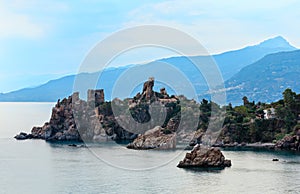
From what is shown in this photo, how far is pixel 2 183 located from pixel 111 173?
9537 mm

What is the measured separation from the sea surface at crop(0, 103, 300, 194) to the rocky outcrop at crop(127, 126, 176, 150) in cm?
312

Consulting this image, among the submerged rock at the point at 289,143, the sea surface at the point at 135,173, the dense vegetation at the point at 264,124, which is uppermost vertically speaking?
the dense vegetation at the point at 264,124

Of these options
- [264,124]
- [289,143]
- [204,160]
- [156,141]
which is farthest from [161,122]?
[204,160]

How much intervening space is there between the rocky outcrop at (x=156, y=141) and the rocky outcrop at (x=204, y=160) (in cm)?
1732

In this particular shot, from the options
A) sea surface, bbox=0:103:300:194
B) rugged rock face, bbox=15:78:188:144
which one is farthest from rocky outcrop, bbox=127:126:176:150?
rugged rock face, bbox=15:78:188:144

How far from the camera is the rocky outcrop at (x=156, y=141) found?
7156cm

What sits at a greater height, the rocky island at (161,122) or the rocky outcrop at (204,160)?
the rocky island at (161,122)

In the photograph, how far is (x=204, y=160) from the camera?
53.3m

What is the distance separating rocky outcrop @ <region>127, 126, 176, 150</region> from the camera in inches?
2817

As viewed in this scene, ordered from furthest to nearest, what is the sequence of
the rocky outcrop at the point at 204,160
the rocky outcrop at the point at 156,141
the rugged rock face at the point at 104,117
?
the rugged rock face at the point at 104,117
the rocky outcrop at the point at 156,141
the rocky outcrop at the point at 204,160

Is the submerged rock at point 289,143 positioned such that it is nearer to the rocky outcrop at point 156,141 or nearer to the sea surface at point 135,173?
the sea surface at point 135,173

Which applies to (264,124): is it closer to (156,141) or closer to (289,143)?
Answer: (289,143)

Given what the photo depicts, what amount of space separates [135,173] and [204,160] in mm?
7176

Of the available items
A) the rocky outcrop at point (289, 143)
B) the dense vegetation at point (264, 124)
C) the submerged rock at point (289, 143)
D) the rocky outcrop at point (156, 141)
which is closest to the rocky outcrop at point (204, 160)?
the rocky outcrop at point (156, 141)
